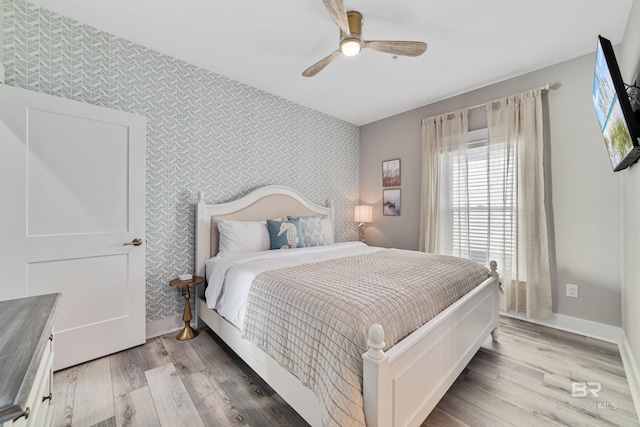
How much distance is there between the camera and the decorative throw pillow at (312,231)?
10.3 ft

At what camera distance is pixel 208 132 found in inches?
111

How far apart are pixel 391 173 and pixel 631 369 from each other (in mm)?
3005

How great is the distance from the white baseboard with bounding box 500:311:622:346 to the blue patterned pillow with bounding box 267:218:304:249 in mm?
2582

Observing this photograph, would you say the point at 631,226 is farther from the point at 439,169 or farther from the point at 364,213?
the point at 364,213

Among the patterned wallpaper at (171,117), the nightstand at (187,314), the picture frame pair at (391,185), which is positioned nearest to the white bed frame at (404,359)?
the nightstand at (187,314)

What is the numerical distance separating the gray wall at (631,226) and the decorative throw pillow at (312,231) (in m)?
2.57

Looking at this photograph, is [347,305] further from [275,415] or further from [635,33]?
[635,33]

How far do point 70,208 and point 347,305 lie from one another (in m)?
2.15

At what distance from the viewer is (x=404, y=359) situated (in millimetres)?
1210

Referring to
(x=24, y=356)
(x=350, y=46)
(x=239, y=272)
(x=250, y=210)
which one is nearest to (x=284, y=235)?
(x=250, y=210)

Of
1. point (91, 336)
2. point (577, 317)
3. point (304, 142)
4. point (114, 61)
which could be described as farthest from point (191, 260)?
point (577, 317)

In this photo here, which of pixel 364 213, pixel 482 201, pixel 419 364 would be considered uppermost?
pixel 482 201

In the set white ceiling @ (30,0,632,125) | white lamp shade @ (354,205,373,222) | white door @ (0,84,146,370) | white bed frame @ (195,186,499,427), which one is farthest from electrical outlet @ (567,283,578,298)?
white door @ (0,84,146,370)

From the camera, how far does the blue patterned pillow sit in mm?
2887
